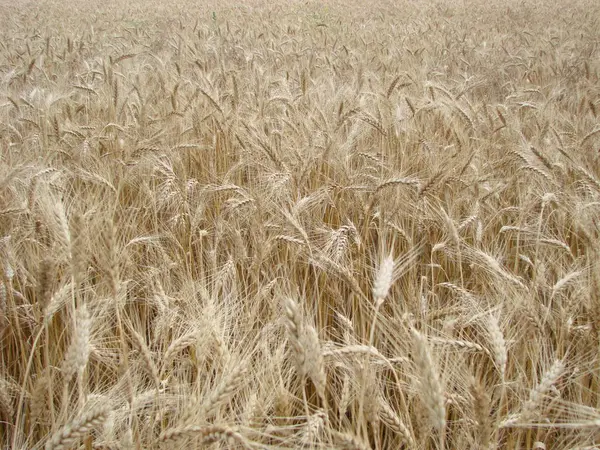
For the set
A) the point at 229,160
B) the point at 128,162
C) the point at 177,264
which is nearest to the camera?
the point at 177,264

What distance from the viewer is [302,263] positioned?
1.84 meters

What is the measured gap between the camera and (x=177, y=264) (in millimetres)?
1580

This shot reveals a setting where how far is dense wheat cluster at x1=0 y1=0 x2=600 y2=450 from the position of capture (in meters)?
0.94

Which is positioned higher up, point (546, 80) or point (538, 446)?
point (546, 80)

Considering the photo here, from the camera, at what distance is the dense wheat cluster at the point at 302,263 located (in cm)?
94

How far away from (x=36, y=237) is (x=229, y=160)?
121cm

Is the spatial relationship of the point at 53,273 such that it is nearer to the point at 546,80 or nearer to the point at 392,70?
the point at 392,70

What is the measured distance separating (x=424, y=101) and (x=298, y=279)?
185cm

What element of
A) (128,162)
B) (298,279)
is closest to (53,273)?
(298,279)

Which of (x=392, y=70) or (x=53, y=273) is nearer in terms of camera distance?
(x=53, y=273)

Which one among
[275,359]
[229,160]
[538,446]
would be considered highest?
[229,160]

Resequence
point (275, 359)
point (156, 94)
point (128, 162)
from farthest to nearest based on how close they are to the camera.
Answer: point (156, 94), point (128, 162), point (275, 359)

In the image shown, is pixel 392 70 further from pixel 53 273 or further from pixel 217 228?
pixel 53 273

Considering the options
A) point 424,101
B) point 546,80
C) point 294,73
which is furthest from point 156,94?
point 546,80
